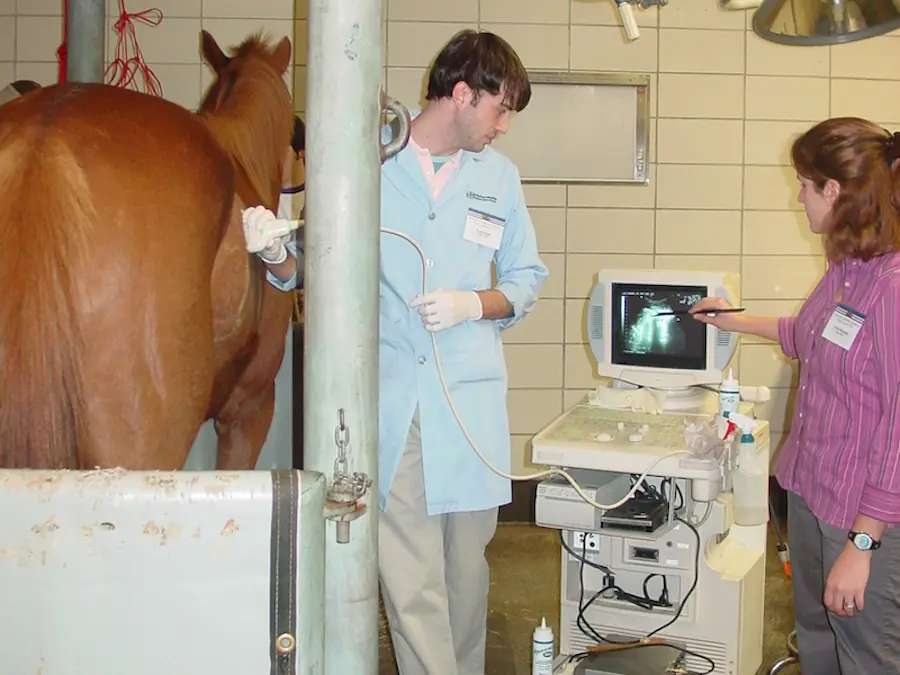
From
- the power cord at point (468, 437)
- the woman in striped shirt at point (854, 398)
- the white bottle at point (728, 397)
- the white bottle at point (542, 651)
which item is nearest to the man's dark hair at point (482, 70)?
the power cord at point (468, 437)

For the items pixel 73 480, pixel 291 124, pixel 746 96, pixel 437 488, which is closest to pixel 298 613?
pixel 73 480

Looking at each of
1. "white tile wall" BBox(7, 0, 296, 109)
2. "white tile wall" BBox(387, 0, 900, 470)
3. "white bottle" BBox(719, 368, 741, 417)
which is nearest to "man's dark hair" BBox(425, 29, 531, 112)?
"white bottle" BBox(719, 368, 741, 417)

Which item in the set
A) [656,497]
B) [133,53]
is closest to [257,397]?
[656,497]

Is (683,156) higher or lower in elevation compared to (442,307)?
higher

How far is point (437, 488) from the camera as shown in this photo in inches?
67.2

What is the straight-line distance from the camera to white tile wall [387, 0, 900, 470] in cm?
366

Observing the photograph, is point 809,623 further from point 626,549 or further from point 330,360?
point 330,360

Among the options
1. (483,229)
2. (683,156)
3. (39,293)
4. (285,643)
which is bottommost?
(285,643)

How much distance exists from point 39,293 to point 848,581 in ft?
4.46

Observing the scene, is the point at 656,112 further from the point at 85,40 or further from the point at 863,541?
the point at 863,541

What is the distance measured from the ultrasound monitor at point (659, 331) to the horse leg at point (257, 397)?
827mm

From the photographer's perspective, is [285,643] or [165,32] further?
[165,32]

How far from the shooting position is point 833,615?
1608 mm

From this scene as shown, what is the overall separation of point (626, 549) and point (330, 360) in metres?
1.30
